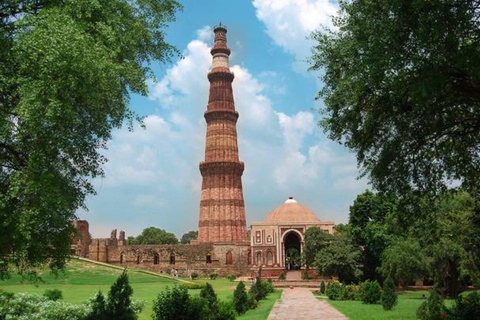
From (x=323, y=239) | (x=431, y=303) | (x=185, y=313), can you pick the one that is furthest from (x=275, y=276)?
(x=185, y=313)

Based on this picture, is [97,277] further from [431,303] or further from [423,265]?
[431,303]

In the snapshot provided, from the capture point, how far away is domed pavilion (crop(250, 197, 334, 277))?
42625mm

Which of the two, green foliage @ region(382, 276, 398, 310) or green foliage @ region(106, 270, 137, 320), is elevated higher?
green foliage @ region(106, 270, 137, 320)

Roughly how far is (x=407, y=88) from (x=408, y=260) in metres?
18.3

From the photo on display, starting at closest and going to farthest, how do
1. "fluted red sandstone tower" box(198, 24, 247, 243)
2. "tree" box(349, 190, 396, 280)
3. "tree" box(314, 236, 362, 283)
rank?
"tree" box(314, 236, 362, 283) < "tree" box(349, 190, 396, 280) < "fluted red sandstone tower" box(198, 24, 247, 243)

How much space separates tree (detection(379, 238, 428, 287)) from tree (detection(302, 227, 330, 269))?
10.4 metres

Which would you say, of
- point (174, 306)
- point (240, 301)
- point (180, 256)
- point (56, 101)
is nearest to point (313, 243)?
point (180, 256)

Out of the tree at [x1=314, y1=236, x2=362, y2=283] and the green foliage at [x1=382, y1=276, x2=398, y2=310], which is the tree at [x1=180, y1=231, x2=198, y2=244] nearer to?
the tree at [x1=314, y1=236, x2=362, y2=283]

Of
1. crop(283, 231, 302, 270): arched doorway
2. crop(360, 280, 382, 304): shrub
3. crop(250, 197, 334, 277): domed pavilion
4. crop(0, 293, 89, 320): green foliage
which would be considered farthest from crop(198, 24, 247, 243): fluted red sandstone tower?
crop(0, 293, 89, 320): green foliage

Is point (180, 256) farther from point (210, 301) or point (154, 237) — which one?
point (210, 301)

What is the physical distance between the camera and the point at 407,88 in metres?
7.50

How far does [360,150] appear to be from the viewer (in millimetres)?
9984

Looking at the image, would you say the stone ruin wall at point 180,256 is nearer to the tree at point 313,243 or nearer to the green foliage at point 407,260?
the tree at point 313,243

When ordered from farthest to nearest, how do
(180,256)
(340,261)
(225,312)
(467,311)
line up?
(180,256) < (340,261) < (225,312) < (467,311)
